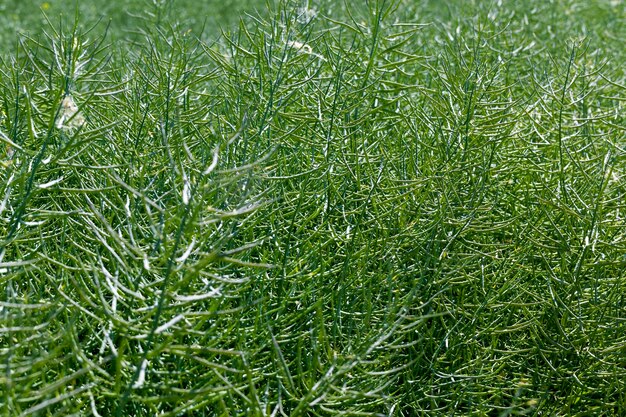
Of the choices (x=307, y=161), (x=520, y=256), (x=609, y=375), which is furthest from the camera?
(x=307, y=161)

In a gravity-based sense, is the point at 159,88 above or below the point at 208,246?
above

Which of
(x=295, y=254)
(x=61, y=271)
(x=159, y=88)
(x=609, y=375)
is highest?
(x=159, y=88)

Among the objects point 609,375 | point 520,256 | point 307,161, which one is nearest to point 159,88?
point 307,161

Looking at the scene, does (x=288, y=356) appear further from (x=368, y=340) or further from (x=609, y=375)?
(x=609, y=375)

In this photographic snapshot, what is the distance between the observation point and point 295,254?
131cm

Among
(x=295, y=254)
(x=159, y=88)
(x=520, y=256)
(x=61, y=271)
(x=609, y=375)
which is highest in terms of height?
(x=159, y=88)

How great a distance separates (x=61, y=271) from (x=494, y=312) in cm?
64

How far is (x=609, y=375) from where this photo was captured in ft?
4.18

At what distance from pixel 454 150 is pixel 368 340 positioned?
1.76ft

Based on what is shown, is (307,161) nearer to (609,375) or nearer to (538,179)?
(538,179)

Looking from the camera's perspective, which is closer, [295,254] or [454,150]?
[295,254]

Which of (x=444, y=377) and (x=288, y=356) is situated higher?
(x=288, y=356)

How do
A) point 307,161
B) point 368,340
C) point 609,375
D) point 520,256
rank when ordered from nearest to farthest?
1. point 368,340
2. point 609,375
3. point 520,256
4. point 307,161

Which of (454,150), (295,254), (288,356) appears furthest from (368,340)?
(454,150)
